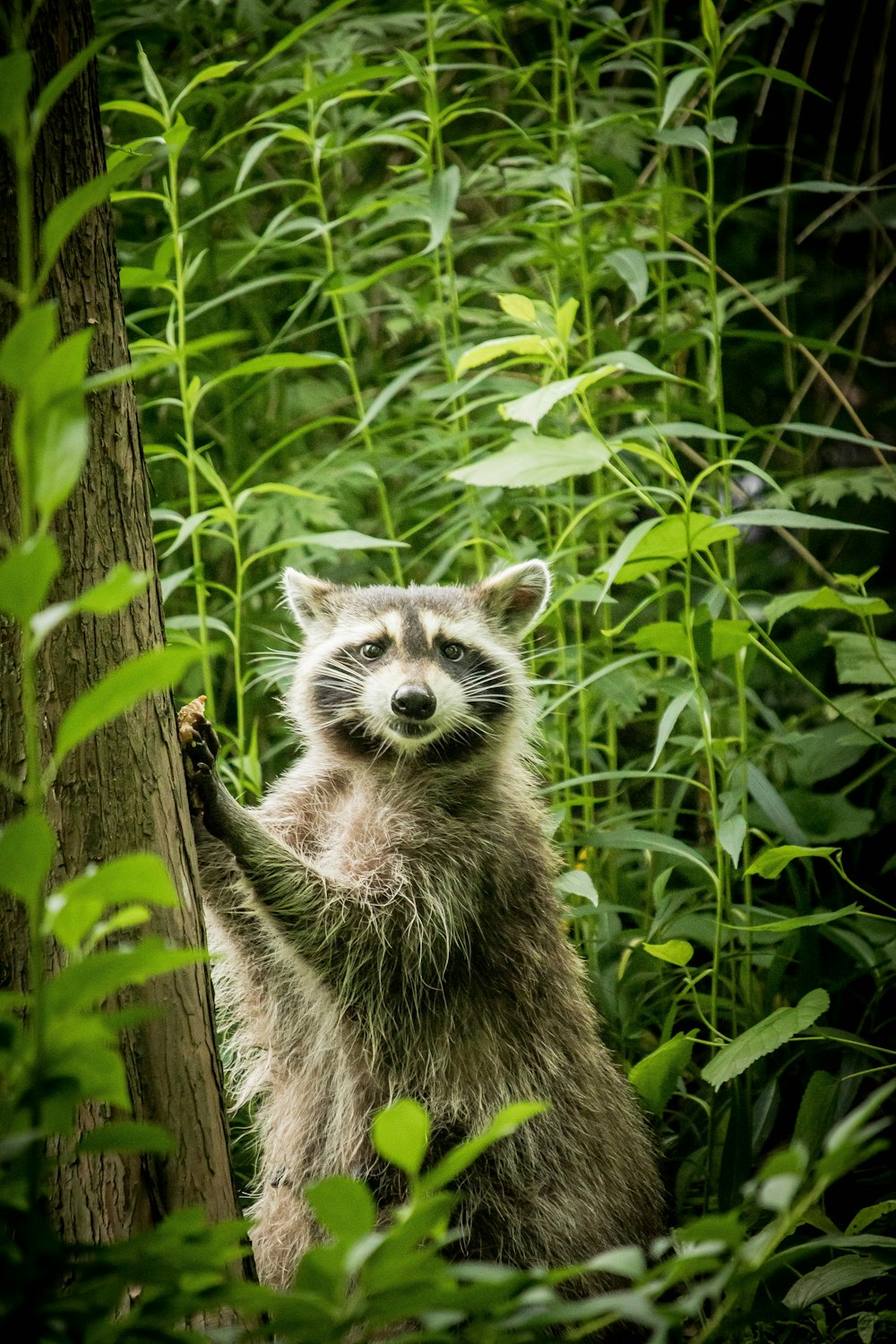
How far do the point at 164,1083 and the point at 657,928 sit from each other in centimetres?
171

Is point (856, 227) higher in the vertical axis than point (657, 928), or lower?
higher

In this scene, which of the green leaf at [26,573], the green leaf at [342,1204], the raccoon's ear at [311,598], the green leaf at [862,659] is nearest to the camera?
the green leaf at [26,573]

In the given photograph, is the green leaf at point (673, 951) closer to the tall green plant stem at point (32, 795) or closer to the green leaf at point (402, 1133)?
the green leaf at point (402, 1133)

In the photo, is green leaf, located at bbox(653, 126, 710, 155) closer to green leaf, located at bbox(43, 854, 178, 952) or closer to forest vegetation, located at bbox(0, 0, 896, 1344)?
forest vegetation, located at bbox(0, 0, 896, 1344)

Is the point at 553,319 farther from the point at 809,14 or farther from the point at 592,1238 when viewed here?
the point at 809,14

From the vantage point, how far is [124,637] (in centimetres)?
218

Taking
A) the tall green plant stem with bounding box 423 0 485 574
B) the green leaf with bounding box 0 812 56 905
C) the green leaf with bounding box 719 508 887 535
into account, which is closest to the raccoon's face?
the tall green plant stem with bounding box 423 0 485 574

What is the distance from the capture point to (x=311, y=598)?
3891 mm

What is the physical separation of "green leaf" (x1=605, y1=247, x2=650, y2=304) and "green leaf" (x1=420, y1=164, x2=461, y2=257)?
50 cm

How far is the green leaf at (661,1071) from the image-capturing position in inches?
125

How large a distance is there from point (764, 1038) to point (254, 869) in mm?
1345

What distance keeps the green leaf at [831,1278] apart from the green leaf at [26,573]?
2483 mm

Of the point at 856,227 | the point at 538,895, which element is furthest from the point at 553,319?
the point at 856,227

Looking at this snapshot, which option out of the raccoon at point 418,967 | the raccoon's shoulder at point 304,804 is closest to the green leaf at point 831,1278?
the raccoon at point 418,967
